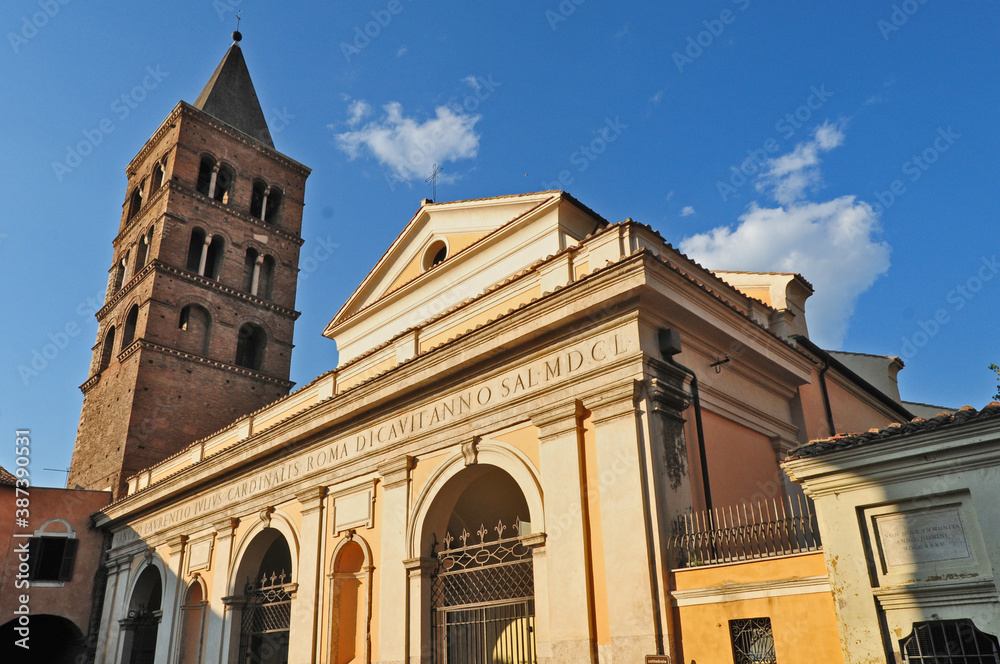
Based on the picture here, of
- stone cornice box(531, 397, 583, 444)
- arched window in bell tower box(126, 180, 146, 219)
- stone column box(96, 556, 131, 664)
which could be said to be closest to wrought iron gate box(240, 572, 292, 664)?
stone column box(96, 556, 131, 664)

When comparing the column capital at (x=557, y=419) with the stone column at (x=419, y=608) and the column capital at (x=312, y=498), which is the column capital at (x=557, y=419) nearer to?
the stone column at (x=419, y=608)

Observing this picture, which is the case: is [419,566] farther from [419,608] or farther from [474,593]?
[474,593]

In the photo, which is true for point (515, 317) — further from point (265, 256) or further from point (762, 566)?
point (265, 256)

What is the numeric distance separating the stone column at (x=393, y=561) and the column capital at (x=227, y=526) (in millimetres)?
5170

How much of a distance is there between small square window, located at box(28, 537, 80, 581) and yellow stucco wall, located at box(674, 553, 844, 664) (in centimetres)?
1890

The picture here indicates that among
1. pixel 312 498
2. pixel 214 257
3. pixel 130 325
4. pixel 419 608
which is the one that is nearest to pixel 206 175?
pixel 214 257

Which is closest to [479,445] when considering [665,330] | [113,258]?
[665,330]

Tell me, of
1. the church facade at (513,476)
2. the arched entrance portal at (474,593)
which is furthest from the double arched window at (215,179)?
the arched entrance portal at (474,593)

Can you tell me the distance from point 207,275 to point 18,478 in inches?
322

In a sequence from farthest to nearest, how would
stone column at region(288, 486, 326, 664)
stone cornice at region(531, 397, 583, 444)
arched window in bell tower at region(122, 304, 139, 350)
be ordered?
arched window in bell tower at region(122, 304, 139, 350) → stone column at region(288, 486, 326, 664) → stone cornice at region(531, 397, 583, 444)

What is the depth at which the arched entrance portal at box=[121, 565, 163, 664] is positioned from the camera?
59.4ft

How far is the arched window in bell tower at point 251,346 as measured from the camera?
24.5 metres

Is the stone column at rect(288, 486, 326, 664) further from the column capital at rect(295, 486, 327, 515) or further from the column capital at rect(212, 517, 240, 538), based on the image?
the column capital at rect(212, 517, 240, 538)

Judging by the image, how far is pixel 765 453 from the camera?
1078 centimetres
